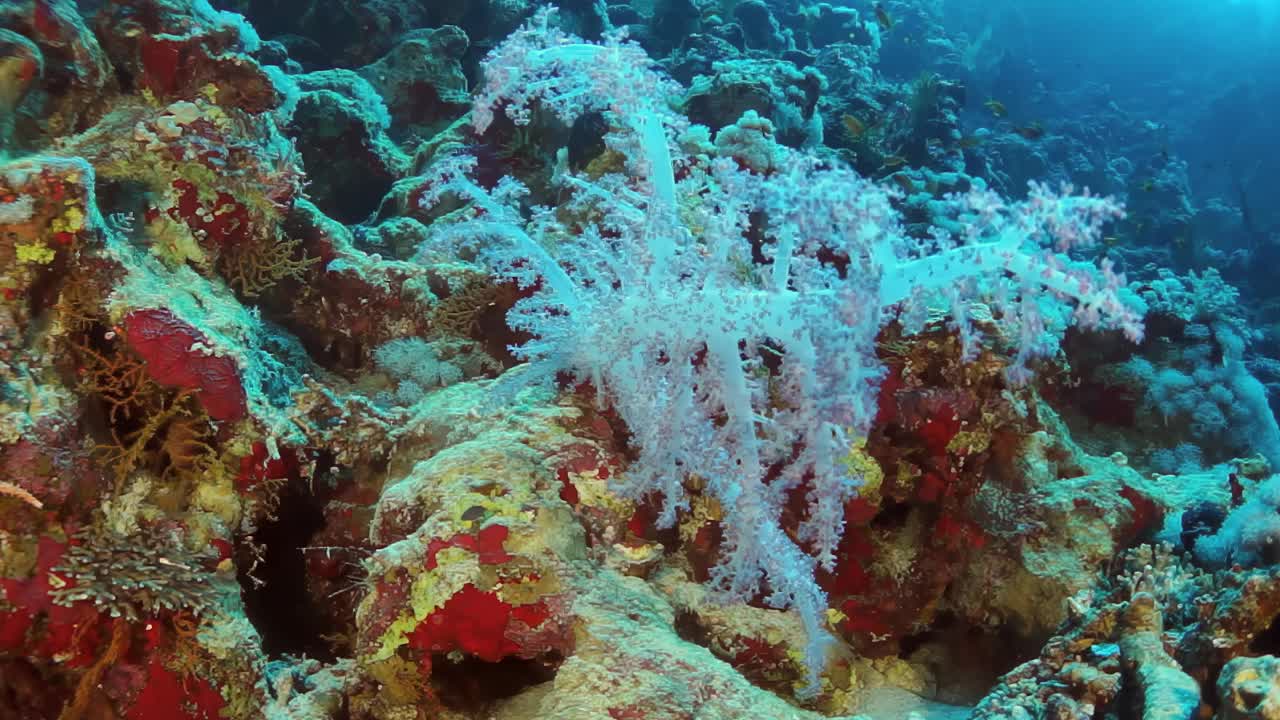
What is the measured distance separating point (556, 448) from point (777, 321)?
3.52 ft

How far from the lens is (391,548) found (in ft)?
8.17

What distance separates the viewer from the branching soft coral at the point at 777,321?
2.81 meters

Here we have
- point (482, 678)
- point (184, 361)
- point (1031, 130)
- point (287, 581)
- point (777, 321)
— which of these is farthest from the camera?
point (1031, 130)

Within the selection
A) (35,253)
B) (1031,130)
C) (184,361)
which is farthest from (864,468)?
(1031,130)

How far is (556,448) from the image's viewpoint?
3.01 meters

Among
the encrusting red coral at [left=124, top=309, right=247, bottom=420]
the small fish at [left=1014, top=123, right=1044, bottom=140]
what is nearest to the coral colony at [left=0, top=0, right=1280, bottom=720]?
the encrusting red coral at [left=124, top=309, right=247, bottom=420]

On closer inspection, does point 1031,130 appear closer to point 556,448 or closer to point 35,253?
point 556,448

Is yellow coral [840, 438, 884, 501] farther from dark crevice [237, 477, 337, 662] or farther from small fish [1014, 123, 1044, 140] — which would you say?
small fish [1014, 123, 1044, 140]

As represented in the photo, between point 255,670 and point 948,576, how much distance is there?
3033 mm

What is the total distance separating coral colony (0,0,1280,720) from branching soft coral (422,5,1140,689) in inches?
0.7

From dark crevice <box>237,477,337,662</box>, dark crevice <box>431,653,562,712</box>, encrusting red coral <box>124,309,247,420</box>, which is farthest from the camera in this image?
dark crevice <box>237,477,337,662</box>

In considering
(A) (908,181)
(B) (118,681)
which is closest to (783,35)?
(A) (908,181)

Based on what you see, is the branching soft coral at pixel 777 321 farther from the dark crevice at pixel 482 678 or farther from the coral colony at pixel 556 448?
the dark crevice at pixel 482 678

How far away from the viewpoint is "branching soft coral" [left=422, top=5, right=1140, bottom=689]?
A: 2807mm
